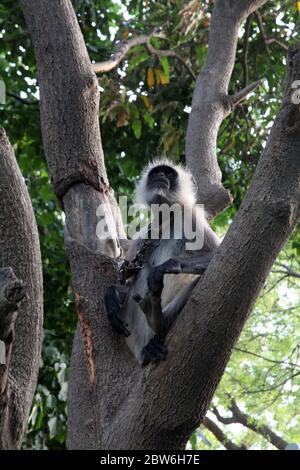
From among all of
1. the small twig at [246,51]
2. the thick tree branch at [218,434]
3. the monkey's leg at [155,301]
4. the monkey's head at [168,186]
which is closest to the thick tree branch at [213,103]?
the monkey's head at [168,186]

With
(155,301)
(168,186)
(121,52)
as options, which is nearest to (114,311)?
(155,301)

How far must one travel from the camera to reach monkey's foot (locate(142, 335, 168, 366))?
291cm

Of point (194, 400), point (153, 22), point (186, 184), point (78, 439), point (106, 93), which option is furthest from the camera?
point (153, 22)

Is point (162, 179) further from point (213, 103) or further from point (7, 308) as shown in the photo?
point (7, 308)

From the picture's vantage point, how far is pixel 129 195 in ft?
24.7

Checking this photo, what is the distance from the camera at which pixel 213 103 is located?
5383mm

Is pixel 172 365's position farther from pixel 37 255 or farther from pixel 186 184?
pixel 186 184

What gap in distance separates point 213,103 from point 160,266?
6.94 ft

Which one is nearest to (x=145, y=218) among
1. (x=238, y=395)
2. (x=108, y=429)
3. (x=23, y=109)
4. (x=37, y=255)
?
(x=23, y=109)

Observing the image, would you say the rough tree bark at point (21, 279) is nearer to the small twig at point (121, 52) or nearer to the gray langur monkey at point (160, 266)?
the gray langur monkey at point (160, 266)

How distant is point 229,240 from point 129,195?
4.71 m

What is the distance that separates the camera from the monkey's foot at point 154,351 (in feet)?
9.55

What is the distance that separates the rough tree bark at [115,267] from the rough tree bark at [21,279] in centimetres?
24

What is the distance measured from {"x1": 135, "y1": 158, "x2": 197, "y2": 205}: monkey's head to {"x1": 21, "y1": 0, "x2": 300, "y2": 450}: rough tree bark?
95cm
